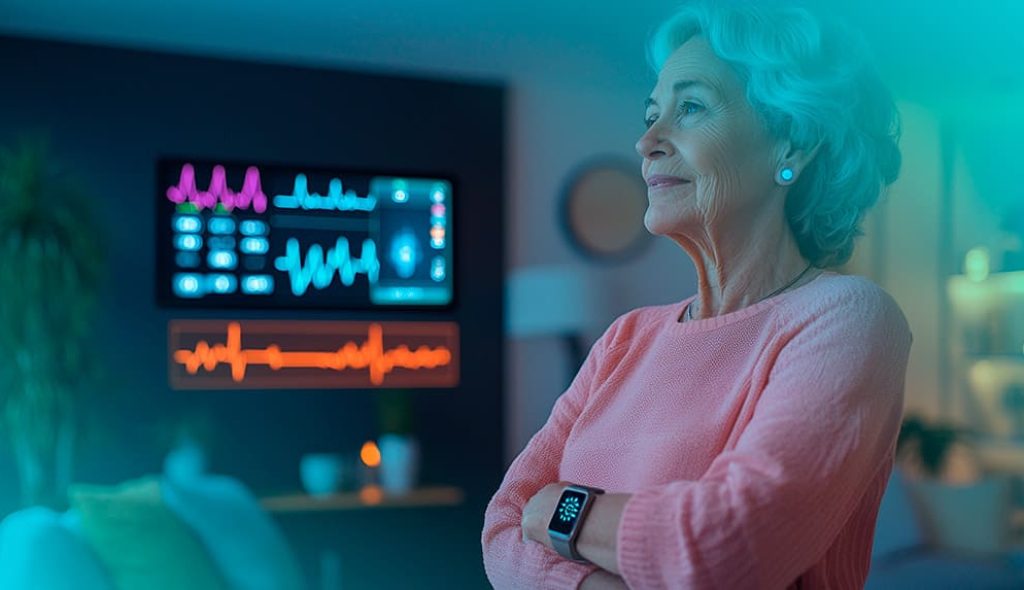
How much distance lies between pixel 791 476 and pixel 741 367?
0.55ft

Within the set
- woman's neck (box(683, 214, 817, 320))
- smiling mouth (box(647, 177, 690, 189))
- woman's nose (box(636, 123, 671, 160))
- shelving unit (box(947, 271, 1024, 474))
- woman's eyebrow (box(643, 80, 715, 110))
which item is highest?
woman's eyebrow (box(643, 80, 715, 110))

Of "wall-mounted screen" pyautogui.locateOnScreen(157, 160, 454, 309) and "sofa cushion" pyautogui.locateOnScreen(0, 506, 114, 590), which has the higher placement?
"wall-mounted screen" pyautogui.locateOnScreen(157, 160, 454, 309)

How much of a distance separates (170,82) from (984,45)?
3.18 metres

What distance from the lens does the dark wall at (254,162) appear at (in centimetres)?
370

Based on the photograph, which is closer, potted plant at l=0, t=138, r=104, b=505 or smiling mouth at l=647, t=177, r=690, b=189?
smiling mouth at l=647, t=177, r=690, b=189

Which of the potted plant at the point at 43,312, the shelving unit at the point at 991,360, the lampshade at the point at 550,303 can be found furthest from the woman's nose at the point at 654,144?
the shelving unit at the point at 991,360

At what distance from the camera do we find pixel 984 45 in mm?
4270

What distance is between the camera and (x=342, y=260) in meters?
4.04

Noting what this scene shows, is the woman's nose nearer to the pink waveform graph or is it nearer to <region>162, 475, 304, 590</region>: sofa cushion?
<region>162, 475, 304, 590</region>: sofa cushion

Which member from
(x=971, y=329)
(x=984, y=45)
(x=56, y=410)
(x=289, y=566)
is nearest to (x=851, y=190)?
(x=289, y=566)

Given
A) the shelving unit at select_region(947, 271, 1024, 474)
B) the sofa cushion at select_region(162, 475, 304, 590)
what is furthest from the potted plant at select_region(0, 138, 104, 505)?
the shelving unit at select_region(947, 271, 1024, 474)

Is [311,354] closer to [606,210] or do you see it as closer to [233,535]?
[233,535]

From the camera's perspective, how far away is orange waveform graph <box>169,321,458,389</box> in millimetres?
3840

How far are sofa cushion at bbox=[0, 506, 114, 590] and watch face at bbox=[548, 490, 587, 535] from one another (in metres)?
2.05
